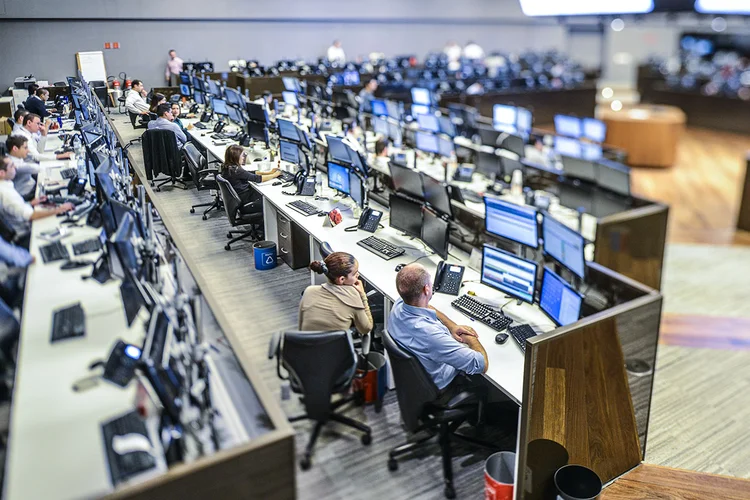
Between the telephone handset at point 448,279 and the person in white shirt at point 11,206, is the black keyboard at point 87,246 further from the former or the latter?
the telephone handset at point 448,279

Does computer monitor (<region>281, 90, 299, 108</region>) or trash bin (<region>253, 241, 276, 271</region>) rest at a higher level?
computer monitor (<region>281, 90, 299, 108</region>)

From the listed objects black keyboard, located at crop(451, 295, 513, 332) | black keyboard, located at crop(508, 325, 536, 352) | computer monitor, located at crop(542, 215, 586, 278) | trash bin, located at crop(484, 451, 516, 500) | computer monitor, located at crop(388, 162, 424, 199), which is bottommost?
trash bin, located at crop(484, 451, 516, 500)

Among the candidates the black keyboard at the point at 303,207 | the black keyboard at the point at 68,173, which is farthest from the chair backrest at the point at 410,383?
Result: the black keyboard at the point at 68,173

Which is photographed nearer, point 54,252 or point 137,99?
point 54,252

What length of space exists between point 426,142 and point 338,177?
6.56 ft

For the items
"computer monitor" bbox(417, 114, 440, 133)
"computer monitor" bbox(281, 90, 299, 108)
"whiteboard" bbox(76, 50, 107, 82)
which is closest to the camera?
"whiteboard" bbox(76, 50, 107, 82)

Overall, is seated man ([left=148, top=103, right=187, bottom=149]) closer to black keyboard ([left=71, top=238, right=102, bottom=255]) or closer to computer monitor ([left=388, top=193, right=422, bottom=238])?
black keyboard ([left=71, top=238, right=102, bottom=255])

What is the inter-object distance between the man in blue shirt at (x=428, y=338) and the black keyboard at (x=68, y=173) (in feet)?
13.3

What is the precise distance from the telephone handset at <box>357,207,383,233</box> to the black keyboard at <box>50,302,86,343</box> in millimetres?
2206

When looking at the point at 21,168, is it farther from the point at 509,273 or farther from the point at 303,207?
the point at 509,273

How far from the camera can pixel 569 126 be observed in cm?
919

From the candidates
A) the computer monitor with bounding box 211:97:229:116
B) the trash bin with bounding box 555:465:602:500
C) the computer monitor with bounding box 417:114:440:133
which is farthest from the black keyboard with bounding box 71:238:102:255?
the computer monitor with bounding box 417:114:440:133

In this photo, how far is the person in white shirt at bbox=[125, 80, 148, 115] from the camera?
543 cm

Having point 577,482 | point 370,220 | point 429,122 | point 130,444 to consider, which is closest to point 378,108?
point 429,122
